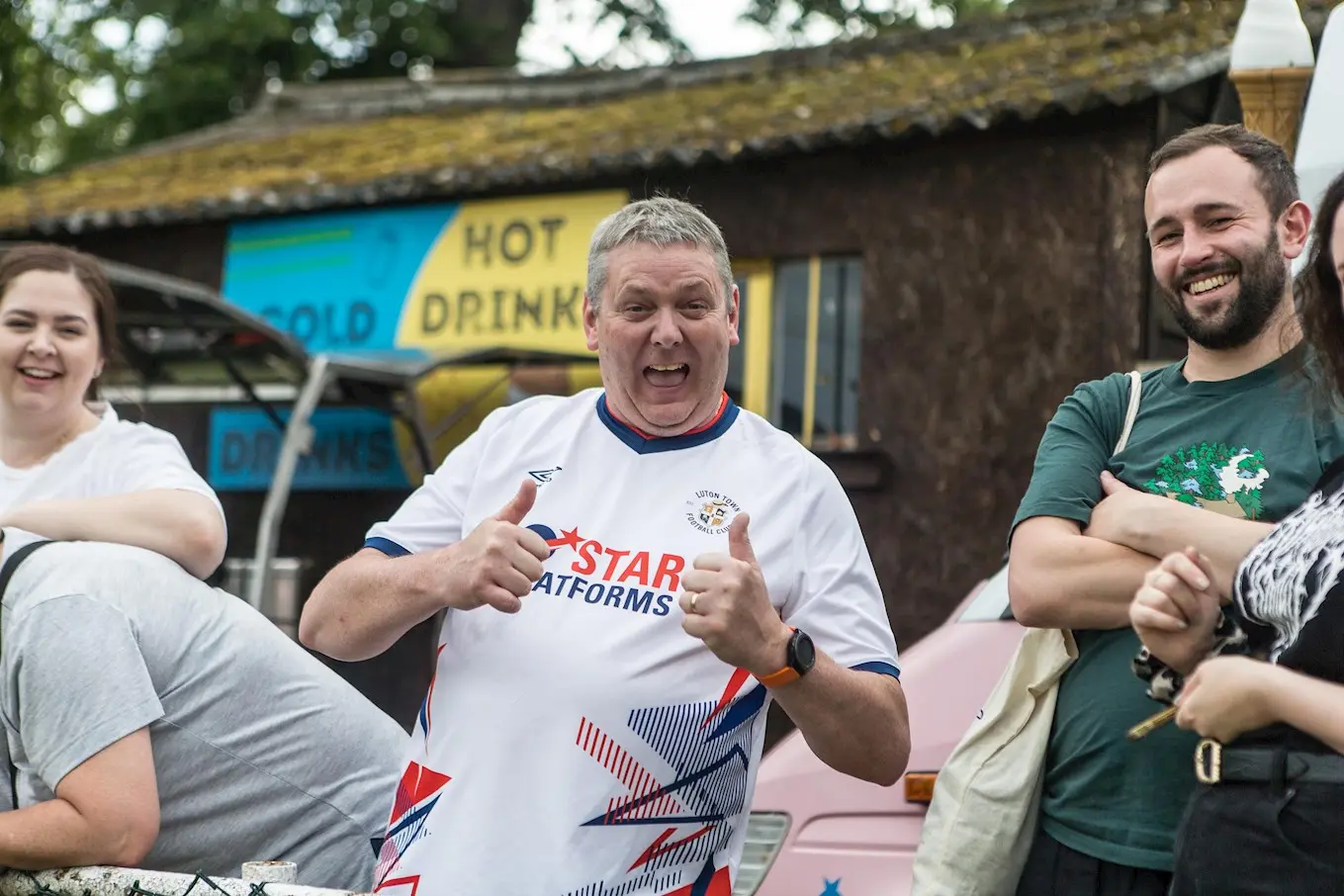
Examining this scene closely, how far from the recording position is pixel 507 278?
1277cm

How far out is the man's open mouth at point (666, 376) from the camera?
288 centimetres

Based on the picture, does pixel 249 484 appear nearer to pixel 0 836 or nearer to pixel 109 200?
pixel 109 200

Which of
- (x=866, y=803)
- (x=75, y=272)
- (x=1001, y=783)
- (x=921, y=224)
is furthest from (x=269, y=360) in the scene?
(x=1001, y=783)

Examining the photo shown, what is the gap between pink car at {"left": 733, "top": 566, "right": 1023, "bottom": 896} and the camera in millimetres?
3801

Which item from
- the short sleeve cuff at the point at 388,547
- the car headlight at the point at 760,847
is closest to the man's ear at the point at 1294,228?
the short sleeve cuff at the point at 388,547

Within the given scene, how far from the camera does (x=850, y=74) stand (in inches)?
537

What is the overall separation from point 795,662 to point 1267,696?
67 cm

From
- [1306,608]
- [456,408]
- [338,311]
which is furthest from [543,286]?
[1306,608]

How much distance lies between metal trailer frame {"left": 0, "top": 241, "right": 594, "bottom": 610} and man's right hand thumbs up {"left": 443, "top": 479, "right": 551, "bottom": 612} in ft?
27.9

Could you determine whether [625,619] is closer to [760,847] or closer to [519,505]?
[519,505]

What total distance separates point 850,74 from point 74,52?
14822 millimetres

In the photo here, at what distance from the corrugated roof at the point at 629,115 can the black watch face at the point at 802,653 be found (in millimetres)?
7110

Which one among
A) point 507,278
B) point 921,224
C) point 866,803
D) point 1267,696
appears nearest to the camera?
point 1267,696

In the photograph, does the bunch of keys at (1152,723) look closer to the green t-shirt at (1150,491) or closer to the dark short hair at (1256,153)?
the green t-shirt at (1150,491)
